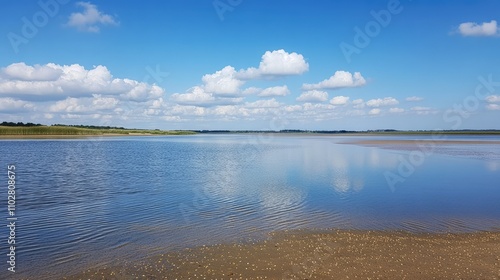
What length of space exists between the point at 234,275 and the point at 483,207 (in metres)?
15.3

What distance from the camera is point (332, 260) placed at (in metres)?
10.5

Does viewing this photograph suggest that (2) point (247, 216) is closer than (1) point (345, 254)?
No

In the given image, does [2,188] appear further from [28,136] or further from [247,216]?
[28,136]

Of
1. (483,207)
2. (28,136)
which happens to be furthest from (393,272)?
(28,136)

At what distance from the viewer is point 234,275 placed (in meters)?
9.41

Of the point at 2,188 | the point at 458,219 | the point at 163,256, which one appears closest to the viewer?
the point at 163,256

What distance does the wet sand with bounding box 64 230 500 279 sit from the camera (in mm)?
9469
